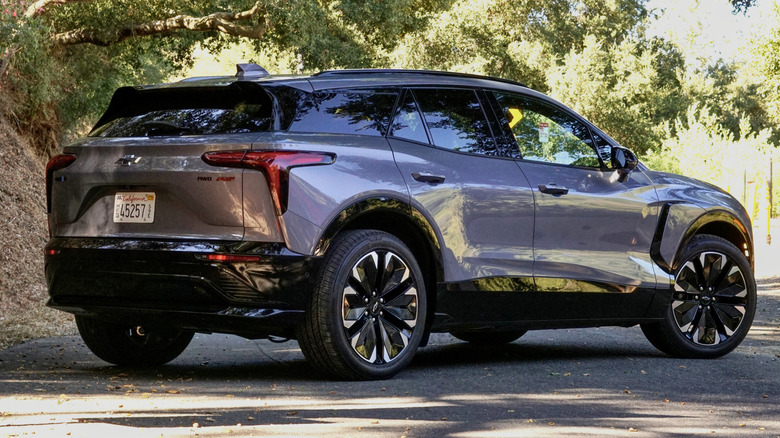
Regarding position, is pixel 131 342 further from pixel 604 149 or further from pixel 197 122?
pixel 604 149

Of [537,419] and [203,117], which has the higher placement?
[203,117]

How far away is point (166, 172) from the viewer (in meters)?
5.98

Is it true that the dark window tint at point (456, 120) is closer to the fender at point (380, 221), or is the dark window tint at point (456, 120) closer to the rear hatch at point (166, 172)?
the fender at point (380, 221)

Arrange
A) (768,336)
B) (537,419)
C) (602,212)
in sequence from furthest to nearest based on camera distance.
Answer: (768,336)
(602,212)
(537,419)

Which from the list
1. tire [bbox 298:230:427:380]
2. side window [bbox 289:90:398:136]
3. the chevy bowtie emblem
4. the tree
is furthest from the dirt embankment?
side window [bbox 289:90:398:136]

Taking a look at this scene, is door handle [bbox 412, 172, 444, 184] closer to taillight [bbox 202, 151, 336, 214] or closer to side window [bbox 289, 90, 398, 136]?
side window [bbox 289, 90, 398, 136]

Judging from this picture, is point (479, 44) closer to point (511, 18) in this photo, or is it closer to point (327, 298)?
point (511, 18)

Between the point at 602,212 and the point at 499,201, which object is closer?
the point at 499,201

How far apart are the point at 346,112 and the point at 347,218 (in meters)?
0.71

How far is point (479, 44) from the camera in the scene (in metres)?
46.8

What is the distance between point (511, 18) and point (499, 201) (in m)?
40.7

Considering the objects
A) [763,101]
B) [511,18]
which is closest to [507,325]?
[511,18]

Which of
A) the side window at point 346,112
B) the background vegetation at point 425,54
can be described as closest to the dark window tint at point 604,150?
the side window at point 346,112

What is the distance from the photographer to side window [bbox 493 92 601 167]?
23.8ft
